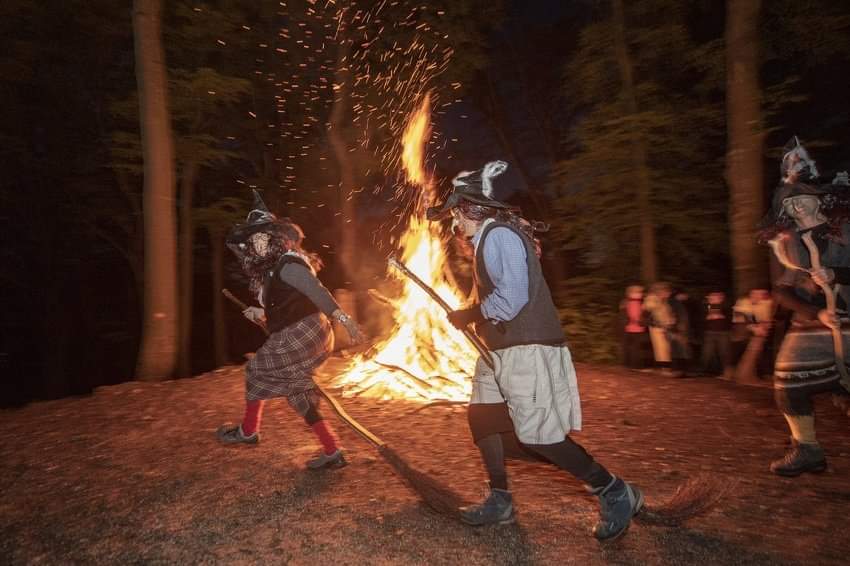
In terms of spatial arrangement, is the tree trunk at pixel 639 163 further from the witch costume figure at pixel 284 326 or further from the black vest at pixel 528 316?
the black vest at pixel 528 316

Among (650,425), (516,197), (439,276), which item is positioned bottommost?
(650,425)

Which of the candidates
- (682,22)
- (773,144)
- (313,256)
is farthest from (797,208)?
(773,144)

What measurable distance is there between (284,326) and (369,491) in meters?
1.41

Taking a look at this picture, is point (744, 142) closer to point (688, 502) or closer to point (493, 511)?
point (688, 502)

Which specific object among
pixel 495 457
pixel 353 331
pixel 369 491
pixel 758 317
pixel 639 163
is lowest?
pixel 369 491

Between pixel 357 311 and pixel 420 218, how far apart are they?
15.9ft

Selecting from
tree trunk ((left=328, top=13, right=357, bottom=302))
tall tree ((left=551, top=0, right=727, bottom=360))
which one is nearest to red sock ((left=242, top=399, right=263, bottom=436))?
tall tree ((left=551, top=0, right=727, bottom=360))

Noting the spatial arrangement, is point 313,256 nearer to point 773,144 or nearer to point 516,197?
point 773,144

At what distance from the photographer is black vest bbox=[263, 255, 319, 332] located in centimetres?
470

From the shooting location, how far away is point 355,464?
4.78 metres

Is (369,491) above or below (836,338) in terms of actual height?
below

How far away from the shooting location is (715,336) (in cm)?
1021

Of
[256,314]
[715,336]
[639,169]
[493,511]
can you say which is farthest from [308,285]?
[639,169]

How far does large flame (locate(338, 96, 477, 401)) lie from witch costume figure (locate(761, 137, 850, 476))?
354cm
